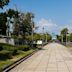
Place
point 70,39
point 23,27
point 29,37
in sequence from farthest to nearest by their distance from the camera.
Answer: point 70,39
point 29,37
point 23,27

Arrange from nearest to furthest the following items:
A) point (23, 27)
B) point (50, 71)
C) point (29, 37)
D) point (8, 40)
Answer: point (50, 71), point (8, 40), point (23, 27), point (29, 37)

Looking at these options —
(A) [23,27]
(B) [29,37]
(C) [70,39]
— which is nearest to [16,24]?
(A) [23,27]

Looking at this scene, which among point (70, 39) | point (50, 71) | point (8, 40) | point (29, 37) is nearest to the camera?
point (50, 71)

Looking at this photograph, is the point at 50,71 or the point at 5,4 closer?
the point at 50,71

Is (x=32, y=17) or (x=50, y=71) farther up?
(x=32, y=17)

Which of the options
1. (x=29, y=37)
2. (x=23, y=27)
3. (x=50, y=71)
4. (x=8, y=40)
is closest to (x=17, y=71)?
(x=50, y=71)

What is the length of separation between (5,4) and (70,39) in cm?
14711

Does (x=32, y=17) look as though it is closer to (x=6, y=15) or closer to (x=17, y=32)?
(x=17, y=32)

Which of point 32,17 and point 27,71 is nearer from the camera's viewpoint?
point 27,71

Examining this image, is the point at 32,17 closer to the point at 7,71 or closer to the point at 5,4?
the point at 5,4

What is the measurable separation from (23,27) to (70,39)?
94324 millimetres

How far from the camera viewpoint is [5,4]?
36344mm

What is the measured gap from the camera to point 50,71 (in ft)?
59.6

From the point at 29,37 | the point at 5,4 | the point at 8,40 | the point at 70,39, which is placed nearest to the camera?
the point at 5,4
